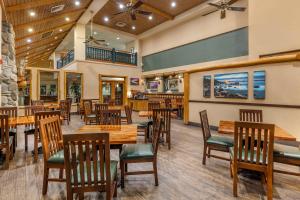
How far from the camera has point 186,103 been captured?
694 centimetres

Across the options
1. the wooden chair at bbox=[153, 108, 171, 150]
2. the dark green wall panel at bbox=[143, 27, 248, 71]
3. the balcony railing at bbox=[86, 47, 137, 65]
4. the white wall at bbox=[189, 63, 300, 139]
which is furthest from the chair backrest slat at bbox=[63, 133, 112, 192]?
the balcony railing at bbox=[86, 47, 137, 65]

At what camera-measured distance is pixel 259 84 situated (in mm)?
4707

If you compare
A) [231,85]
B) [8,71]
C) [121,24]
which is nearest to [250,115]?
[231,85]

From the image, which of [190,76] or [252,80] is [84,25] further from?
[252,80]

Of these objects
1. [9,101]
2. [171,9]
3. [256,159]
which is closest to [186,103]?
[256,159]

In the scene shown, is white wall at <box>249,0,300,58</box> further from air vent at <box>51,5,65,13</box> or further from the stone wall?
the stone wall

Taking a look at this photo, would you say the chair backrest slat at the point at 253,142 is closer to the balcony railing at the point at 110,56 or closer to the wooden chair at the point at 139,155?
the wooden chair at the point at 139,155

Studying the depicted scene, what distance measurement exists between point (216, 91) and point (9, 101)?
7.12 m

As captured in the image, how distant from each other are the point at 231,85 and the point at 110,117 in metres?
3.80

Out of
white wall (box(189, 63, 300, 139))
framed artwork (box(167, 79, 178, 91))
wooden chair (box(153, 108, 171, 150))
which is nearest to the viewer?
wooden chair (box(153, 108, 171, 150))

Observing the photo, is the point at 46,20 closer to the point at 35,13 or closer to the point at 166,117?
the point at 35,13

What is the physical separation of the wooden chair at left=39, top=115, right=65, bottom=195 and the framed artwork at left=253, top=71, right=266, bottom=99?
477cm

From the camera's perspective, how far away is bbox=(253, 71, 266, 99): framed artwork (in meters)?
4.62

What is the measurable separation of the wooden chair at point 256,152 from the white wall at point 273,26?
4.77 metres
